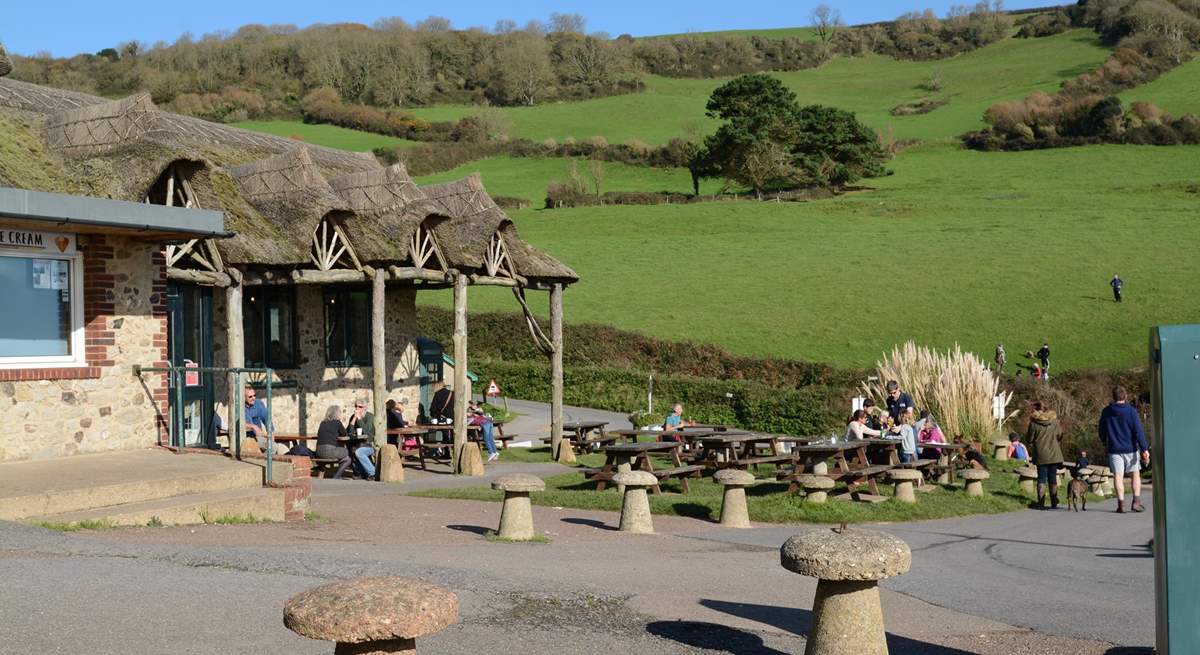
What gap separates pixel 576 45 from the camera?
396ft

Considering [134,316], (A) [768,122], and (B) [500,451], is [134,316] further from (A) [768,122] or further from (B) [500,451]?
(A) [768,122]

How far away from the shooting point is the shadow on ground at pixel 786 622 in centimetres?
710

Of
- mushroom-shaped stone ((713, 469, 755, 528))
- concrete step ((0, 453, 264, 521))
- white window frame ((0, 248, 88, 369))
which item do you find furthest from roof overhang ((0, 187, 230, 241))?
mushroom-shaped stone ((713, 469, 755, 528))

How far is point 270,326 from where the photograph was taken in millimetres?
21562

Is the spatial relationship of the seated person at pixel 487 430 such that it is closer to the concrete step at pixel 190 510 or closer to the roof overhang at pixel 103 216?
the roof overhang at pixel 103 216

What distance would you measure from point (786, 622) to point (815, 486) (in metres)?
7.83

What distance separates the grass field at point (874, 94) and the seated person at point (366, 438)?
231 ft

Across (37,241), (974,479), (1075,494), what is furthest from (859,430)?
(37,241)

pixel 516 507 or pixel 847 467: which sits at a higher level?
pixel 516 507

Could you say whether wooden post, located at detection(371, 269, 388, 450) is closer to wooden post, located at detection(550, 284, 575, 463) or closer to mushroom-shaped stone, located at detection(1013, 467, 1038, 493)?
wooden post, located at detection(550, 284, 575, 463)

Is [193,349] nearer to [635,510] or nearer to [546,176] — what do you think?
[635,510]

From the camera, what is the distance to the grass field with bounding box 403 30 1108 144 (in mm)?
92812

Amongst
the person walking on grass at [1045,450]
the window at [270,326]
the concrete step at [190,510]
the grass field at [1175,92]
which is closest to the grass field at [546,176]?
the grass field at [1175,92]

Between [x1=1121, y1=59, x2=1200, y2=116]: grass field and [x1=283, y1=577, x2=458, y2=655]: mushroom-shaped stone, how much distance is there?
277 feet
